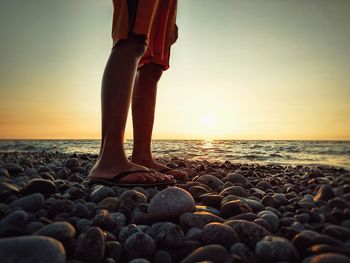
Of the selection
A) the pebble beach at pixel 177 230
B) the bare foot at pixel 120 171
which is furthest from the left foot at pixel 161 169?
the pebble beach at pixel 177 230

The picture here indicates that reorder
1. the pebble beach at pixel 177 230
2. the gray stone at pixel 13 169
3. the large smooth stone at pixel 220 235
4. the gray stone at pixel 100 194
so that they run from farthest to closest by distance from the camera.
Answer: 1. the gray stone at pixel 13 169
2. the gray stone at pixel 100 194
3. the large smooth stone at pixel 220 235
4. the pebble beach at pixel 177 230

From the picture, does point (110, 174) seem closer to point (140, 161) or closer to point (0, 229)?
point (140, 161)

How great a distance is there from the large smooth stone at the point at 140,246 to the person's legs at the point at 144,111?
172 cm

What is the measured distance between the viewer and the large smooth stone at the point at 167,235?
1.20 meters

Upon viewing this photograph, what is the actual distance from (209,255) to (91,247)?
1.48 ft

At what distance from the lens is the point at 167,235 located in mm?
1229

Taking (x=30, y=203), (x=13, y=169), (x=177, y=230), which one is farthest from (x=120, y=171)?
(x=13, y=169)

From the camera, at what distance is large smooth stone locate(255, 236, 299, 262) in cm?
101

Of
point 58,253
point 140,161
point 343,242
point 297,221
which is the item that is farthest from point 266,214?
point 140,161

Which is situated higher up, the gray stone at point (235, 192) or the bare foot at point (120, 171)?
the bare foot at point (120, 171)

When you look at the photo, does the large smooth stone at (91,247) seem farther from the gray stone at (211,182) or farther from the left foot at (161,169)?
the left foot at (161,169)

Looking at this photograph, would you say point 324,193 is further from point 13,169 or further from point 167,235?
point 13,169

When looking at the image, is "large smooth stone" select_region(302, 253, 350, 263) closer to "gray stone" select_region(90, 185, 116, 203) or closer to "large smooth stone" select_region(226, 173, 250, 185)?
"gray stone" select_region(90, 185, 116, 203)

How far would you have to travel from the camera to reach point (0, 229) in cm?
112
